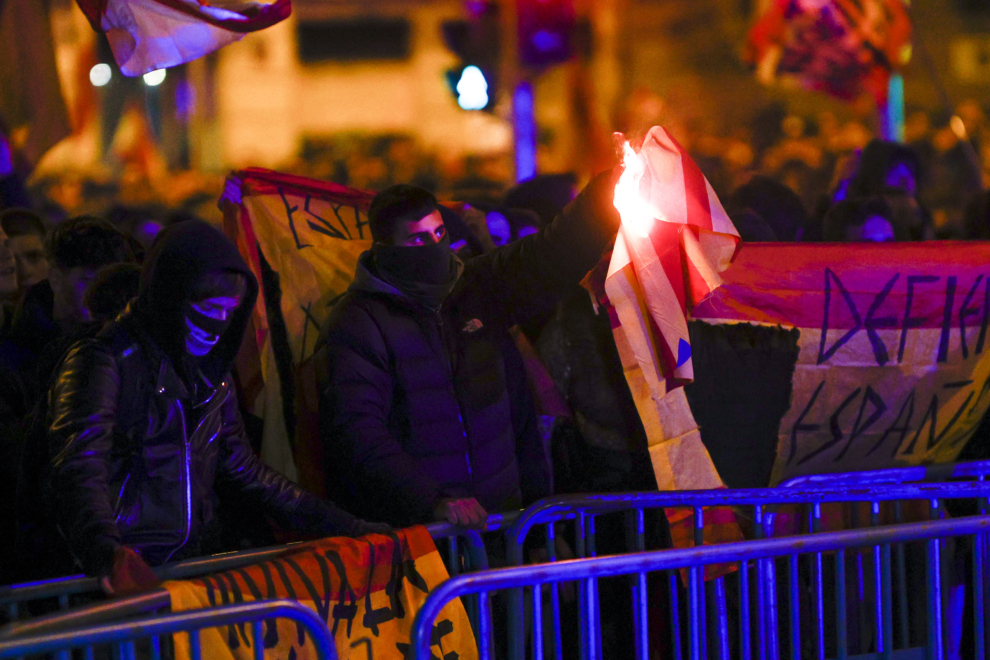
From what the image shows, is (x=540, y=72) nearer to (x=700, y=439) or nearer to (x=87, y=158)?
(x=700, y=439)

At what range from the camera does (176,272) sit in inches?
110

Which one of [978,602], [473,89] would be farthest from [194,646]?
[473,89]

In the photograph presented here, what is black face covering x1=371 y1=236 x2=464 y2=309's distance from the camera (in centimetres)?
355

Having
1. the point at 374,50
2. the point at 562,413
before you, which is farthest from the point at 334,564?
the point at 374,50

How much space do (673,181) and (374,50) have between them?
2272 cm

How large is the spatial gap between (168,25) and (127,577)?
2572mm

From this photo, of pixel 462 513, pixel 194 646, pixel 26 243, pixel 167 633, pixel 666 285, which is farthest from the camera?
pixel 26 243

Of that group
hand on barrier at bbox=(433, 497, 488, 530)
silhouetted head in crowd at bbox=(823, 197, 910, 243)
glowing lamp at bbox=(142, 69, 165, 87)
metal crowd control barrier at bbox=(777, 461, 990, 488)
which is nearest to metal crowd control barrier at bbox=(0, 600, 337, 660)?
hand on barrier at bbox=(433, 497, 488, 530)

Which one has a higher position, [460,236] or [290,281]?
[460,236]

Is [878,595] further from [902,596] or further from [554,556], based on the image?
[554,556]

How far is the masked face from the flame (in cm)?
144

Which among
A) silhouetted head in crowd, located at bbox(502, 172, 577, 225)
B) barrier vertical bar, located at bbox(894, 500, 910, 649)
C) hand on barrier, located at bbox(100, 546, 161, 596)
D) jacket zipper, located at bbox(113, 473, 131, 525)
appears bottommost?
barrier vertical bar, located at bbox(894, 500, 910, 649)

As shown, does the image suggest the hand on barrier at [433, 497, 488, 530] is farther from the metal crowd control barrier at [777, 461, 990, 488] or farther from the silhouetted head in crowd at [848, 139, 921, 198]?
the silhouetted head in crowd at [848, 139, 921, 198]

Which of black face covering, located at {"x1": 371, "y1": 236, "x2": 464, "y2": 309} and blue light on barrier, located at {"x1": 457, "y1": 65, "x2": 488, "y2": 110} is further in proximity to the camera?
blue light on barrier, located at {"x1": 457, "y1": 65, "x2": 488, "y2": 110}
